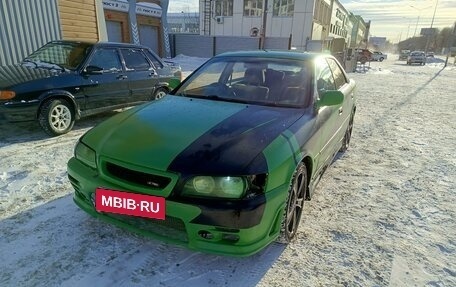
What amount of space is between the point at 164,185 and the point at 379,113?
305 inches

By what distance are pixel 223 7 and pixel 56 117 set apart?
30577 mm

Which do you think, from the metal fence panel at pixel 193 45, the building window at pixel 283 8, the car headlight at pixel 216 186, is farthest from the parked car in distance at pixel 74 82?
the building window at pixel 283 8

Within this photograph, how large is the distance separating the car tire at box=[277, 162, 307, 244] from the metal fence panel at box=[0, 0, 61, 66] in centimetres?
795

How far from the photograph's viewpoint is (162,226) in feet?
6.98

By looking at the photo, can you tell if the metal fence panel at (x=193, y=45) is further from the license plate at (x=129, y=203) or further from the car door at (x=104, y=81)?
the license plate at (x=129, y=203)

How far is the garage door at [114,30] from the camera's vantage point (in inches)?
720

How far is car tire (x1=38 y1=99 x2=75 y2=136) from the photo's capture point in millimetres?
4777

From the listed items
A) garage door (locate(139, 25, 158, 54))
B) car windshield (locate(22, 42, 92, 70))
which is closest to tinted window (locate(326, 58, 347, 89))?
car windshield (locate(22, 42, 92, 70))

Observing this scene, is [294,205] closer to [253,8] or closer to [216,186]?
[216,186]

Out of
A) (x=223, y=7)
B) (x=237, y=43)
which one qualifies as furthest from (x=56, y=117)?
(x=223, y=7)

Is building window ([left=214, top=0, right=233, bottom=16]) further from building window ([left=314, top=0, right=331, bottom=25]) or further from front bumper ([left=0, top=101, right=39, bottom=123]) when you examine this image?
front bumper ([left=0, top=101, right=39, bottom=123])

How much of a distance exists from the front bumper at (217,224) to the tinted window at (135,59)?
13.9ft

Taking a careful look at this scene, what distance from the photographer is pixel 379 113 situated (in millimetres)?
8336

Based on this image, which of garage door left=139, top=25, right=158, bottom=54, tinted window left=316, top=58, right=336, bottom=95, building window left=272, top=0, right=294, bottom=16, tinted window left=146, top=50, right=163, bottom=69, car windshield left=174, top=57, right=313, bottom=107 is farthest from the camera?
building window left=272, top=0, right=294, bottom=16
